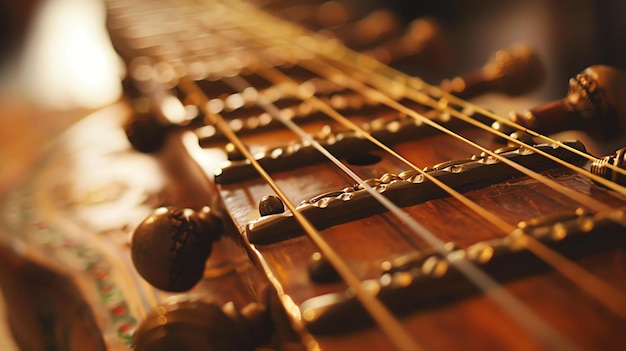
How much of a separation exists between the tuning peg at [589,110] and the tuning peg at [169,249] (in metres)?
0.49

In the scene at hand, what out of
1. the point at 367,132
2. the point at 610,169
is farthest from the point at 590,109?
the point at 367,132

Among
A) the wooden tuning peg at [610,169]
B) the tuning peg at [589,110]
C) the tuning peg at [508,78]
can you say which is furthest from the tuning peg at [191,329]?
the tuning peg at [508,78]

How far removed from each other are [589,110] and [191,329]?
0.69 m

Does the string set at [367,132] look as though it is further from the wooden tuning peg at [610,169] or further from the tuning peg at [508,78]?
the tuning peg at [508,78]

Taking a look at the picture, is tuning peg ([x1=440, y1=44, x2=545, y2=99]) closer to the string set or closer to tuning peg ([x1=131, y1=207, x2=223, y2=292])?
the string set

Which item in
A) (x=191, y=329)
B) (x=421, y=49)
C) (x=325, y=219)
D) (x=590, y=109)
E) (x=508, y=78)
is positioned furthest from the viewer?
(x=421, y=49)

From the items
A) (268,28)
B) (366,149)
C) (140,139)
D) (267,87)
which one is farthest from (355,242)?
(268,28)

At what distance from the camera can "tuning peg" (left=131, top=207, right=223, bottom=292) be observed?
2.44 feet

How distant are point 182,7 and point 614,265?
2.34 m

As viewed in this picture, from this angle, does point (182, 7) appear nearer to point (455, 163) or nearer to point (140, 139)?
point (140, 139)

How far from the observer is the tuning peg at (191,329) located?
1.79 ft

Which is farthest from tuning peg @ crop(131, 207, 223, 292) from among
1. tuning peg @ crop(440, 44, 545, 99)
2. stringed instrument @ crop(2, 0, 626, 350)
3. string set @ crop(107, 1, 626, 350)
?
tuning peg @ crop(440, 44, 545, 99)

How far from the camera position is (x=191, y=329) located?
0.55 meters

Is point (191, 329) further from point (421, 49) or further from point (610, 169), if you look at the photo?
point (421, 49)
